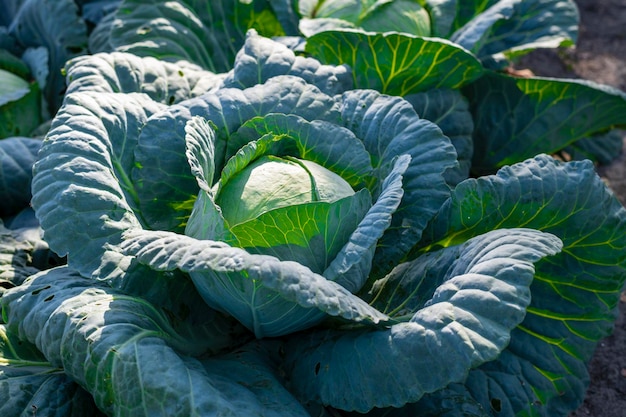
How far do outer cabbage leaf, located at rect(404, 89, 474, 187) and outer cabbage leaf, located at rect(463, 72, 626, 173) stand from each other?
1.18 feet

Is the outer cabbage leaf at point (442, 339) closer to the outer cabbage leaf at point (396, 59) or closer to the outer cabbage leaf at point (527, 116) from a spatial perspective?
the outer cabbage leaf at point (396, 59)

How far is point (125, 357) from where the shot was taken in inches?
79.7

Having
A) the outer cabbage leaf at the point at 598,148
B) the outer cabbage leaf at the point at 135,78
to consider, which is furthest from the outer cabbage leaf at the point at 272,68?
the outer cabbage leaf at the point at 598,148

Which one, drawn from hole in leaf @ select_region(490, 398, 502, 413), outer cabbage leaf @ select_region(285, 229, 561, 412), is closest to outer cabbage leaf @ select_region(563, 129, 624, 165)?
hole in leaf @ select_region(490, 398, 502, 413)

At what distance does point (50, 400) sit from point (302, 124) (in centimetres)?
124

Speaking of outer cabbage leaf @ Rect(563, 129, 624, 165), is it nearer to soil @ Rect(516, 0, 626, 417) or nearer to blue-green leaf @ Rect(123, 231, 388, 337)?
soil @ Rect(516, 0, 626, 417)

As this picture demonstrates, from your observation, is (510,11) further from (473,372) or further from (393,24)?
(473,372)

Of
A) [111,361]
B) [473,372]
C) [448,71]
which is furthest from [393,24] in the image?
[111,361]

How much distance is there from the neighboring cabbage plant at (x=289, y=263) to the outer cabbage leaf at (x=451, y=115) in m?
0.57

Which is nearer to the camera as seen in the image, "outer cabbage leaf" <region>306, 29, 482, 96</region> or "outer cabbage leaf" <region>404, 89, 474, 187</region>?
"outer cabbage leaf" <region>306, 29, 482, 96</region>

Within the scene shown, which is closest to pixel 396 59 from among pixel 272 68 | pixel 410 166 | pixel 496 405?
pixel 272 68

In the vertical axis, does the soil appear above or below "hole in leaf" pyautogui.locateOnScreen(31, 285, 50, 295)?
below

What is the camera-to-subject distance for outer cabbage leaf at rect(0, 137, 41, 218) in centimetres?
322

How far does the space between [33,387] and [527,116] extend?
8.83ft
